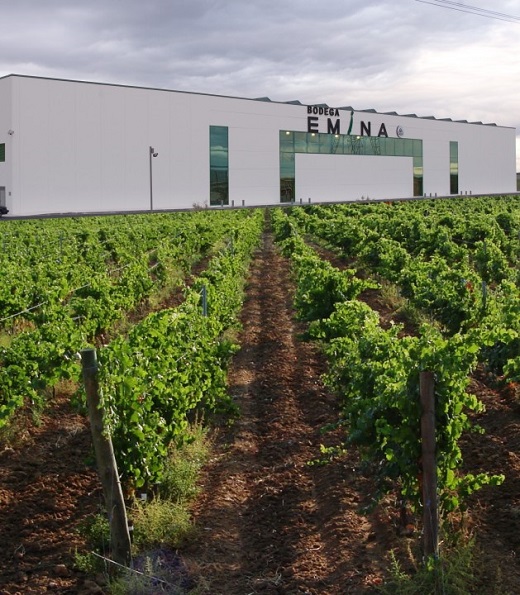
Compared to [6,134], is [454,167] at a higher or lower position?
higher

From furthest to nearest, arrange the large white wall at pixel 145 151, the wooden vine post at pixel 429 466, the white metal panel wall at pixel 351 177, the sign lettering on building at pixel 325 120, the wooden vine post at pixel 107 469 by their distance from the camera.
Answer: the white metal panel wall at pixel 351 177 < the sign lettering on building at pixel 325 120 < the large white wall at pixel 145 151 < the wooden vine post at pixel 107 469 < the wooden vine post at pixel 429 466

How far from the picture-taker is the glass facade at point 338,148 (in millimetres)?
65625

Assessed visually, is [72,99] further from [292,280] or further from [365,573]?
[365,573]

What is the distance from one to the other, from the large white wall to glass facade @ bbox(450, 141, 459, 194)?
819cm

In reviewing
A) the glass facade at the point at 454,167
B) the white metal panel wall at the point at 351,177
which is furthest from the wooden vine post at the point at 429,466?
the glass facade at the point at 454,167

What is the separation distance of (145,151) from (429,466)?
52.3 m

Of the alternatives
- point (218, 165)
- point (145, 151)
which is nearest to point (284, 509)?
point (145, 151)

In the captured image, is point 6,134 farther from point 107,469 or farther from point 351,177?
point 107,469

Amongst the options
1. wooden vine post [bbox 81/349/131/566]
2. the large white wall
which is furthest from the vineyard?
the large white wall

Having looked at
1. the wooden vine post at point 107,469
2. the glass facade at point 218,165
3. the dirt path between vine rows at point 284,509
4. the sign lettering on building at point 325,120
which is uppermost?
the sign lettering on building at point 325,120

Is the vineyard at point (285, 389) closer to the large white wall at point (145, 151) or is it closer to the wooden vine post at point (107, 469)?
the wooden vine post at point (107, 469)

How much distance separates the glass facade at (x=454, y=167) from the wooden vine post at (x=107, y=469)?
79.7 meters

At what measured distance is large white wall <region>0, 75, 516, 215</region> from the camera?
164 ft

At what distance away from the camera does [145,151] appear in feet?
180
